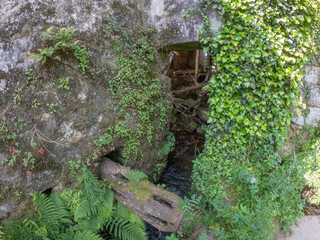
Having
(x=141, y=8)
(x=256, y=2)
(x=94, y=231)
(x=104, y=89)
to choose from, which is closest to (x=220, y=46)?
(x=256, y=2)

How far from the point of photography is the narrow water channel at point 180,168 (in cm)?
493

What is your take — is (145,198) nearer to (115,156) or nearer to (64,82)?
(115,156)

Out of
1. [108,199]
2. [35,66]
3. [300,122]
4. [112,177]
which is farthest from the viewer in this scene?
[300,122]

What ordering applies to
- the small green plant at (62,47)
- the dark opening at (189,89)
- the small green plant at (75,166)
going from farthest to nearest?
1. the dark opening at (189,89)
2. the small green plant at (75,166)
3. the small green plant at (62,47)

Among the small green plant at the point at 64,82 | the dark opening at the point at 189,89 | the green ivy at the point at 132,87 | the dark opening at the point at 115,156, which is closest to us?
the small green plant at the point at 64,82

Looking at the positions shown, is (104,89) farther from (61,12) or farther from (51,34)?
(61,12)

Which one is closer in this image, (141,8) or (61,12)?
(61,12)

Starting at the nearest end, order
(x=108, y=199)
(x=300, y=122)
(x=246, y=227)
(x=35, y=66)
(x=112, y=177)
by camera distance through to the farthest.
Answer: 1. (x=246, y=227)
2. (x=35, y=66)
3. (x=108, y=199)
4. (x=112, y=177)
5. (x=300, y=122)

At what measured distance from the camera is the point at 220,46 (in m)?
3.85

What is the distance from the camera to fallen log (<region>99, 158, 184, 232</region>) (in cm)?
345

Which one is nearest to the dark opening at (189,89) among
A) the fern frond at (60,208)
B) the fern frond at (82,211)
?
the fern frond at (82,211)

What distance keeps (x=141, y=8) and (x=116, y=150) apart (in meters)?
3.20

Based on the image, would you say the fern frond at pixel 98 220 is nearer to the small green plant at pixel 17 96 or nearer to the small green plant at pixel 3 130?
the small green plant at pixel 3 130

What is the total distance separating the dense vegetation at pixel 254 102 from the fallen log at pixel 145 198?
0.37 meters
